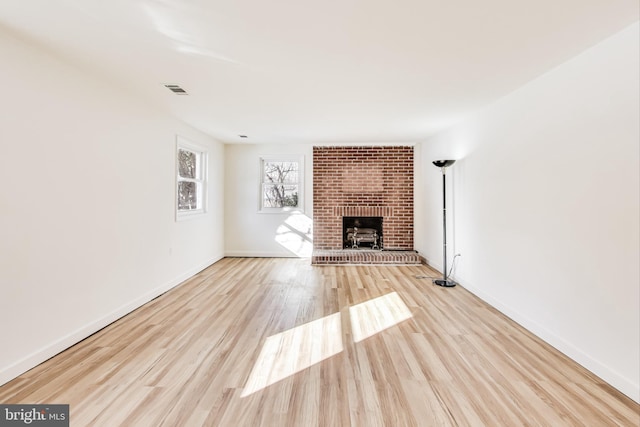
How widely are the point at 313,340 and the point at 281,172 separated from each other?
4.15 m

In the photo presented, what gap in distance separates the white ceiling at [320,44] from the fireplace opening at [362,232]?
3041mm

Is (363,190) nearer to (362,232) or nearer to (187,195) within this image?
(362,232)

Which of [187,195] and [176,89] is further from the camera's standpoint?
[187,195]

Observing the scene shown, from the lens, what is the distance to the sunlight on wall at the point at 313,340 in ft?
6.57

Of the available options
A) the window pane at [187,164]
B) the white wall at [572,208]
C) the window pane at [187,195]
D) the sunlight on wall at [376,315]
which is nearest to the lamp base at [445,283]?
the white wall at [572,208]

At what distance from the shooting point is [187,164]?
471 cm

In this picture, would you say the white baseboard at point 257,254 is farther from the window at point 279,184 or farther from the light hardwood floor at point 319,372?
the light hardwood floor at point 319,372

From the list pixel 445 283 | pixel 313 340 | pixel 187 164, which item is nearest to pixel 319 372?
pixel 313 340

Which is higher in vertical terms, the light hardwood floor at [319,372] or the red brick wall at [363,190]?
the red brick wall at [363,190]

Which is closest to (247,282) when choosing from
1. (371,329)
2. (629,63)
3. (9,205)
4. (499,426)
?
(371,329)

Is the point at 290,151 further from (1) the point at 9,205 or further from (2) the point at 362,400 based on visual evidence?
(2) the point at 362,400

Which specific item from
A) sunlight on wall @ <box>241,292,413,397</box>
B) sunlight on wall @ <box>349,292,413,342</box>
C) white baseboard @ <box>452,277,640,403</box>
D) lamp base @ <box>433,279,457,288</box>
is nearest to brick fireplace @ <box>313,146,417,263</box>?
lamp base @ <box>433,279,457,288</box>

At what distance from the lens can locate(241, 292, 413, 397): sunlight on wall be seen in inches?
78.9

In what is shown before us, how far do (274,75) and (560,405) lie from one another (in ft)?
9.93
